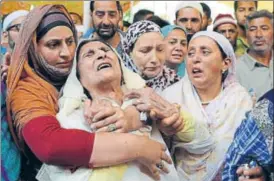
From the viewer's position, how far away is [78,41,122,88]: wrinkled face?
1.69 meters

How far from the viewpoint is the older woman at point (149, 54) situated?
1.76 meters

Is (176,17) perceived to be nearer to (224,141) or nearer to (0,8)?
(224,141)

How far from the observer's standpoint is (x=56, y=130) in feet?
5.40

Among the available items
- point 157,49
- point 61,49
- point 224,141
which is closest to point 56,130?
point 61,49

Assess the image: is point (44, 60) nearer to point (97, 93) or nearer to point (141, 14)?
point (97, 93)

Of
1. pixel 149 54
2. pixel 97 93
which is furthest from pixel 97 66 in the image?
pixel 149 54

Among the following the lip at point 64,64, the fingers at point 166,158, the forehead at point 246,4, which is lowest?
the fingers at point 166,158

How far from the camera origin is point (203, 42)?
1777 millimetres

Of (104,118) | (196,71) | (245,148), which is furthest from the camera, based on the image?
(196,71)

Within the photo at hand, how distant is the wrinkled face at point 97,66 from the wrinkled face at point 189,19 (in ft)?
0.88

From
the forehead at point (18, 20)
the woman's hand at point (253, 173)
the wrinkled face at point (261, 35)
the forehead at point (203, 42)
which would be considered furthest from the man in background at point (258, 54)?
the forehead at point (18, 20)

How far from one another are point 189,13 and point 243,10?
18 centimetres

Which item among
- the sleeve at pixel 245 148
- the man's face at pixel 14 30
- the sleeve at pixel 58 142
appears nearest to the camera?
the sleeve at pixel 245 148

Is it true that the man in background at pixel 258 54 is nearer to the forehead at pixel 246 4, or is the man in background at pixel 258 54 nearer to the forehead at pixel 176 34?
the forehead at pixel 246 4
